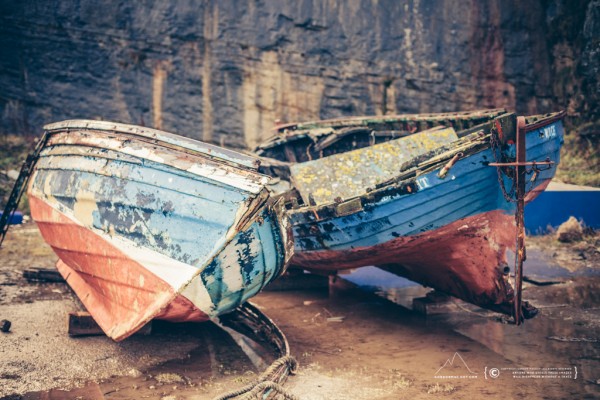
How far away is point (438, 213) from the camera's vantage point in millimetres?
5340

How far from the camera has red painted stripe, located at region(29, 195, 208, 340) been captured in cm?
448

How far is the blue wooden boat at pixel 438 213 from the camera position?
522 cm

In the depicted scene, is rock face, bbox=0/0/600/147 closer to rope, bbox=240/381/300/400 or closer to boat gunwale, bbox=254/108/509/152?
boat gunwale, bbox=254/108/509/152

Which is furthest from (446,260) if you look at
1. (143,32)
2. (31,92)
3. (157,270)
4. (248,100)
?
(31,92)

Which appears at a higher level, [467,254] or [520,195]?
[520,195]

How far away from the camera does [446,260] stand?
5695 mm

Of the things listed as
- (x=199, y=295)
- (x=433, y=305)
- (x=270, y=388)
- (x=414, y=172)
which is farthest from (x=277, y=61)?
(x=270, y=388)

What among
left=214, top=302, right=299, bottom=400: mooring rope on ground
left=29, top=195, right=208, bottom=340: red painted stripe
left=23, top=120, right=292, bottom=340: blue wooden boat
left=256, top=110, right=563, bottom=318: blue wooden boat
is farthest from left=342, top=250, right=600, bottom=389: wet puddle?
left=29, top=195, right=208, bottom=340: red painted stripe

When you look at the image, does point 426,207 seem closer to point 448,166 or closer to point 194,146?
point 448,166

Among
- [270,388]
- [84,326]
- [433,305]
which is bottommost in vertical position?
[433,305]

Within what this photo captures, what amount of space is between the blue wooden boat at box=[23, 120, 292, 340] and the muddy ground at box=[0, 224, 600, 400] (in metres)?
0.40

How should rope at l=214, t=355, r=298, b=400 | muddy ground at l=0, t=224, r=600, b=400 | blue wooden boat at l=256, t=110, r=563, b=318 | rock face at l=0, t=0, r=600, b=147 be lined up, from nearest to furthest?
rope at l=214, t=355, r=298, b=400
muddy ground at l=0, t=224, r=600, b=400
blue wooden boat at l=256, t=110, r=563, b=318
rock face at l=0, t=0, r=600, b=147

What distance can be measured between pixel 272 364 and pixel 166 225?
1283 millimetres

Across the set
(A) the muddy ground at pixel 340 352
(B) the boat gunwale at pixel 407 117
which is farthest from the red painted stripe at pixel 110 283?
(B) the boat gunwale at pixel 407 117
